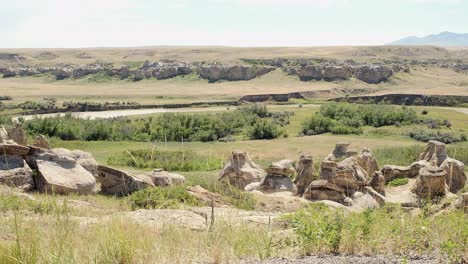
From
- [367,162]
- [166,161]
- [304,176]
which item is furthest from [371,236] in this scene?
[166,161]

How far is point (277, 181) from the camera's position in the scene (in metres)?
19.8

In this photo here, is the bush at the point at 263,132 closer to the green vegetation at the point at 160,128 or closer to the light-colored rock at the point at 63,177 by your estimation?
the green vegetation at the point at 160,128

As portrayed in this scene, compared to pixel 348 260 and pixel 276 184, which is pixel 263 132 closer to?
pixel 276 184

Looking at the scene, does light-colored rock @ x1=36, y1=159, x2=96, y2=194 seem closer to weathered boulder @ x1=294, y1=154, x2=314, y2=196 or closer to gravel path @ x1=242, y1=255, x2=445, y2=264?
weathered boulder @ x1=294, y1=154, x2=314, y2=196

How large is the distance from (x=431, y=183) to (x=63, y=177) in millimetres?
11721

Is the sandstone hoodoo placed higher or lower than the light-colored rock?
lower

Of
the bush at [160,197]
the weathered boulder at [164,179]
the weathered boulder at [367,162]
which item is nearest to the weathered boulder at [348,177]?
the weathered boulder at [367,162]

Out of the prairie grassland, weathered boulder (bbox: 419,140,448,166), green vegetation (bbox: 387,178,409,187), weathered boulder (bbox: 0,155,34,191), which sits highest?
weathered boulder (bbox: 0,155,34,191)

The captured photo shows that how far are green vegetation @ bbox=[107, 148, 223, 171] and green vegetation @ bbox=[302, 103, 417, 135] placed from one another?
17.7 meters

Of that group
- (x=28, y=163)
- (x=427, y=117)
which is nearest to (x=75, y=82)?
(x=427, y=117)

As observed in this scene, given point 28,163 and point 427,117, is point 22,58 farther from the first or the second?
point 28,163

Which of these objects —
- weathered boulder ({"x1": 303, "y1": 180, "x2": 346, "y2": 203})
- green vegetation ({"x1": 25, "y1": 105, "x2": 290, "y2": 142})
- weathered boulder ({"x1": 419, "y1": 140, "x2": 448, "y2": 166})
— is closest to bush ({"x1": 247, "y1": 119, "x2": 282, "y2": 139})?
green vegetation ({"x1": 25, "y1": 105, "x2": 290, "y2": 142})

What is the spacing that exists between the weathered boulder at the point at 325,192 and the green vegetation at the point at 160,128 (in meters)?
23.7

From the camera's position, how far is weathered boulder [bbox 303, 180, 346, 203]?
17.2 meters
